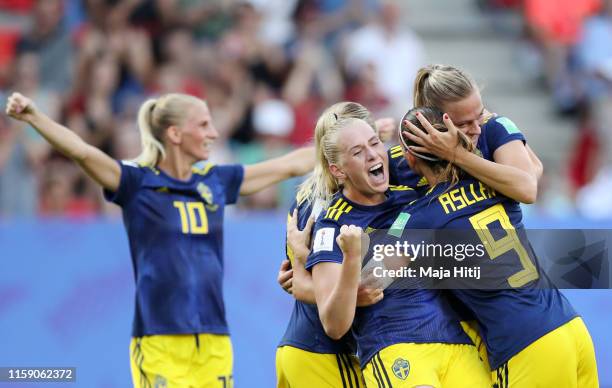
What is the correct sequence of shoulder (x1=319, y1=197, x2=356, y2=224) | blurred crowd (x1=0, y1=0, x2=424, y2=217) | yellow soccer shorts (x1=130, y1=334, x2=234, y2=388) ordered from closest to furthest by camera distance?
1. shoulder (x1=319, y1=197, x2=356, y2=224)
2. yellow soccer shorts (x1=130, y1=334, x2=234, y2=388)
3. blurred crowd (x1=0, y1=0, x2=424, y2=217)

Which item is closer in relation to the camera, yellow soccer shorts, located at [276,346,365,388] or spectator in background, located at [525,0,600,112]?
yellow soccer shorts, located at [276,346,365,388]

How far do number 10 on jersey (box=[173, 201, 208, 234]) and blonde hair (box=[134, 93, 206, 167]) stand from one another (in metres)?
0.32

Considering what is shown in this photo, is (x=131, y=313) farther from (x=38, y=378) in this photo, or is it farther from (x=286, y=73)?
(x=286, y=73)

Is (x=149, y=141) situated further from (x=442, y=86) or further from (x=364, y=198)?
(x=442, y=86)

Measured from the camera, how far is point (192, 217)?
6.43 meters

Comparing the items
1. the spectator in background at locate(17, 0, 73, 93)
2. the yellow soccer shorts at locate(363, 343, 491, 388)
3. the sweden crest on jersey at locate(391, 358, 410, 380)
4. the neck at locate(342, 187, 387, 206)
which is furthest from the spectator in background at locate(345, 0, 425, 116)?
the sweden crest on jersey at locate(391, 358, 410, 380)

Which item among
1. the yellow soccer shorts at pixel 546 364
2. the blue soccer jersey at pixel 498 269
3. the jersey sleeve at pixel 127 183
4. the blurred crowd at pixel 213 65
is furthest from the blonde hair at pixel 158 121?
the blurred crowd at pixel 213 65

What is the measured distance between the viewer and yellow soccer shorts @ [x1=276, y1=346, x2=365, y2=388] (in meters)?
5.40

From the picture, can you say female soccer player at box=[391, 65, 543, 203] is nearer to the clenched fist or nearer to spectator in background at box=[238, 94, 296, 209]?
the clenched fist

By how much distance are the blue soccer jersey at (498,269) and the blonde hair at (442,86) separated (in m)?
0.40

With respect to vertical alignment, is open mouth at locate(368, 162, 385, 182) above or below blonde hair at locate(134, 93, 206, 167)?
below

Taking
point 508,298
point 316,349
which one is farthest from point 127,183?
point 508,298

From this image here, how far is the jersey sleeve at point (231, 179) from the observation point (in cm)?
673

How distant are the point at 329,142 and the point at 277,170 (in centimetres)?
158
